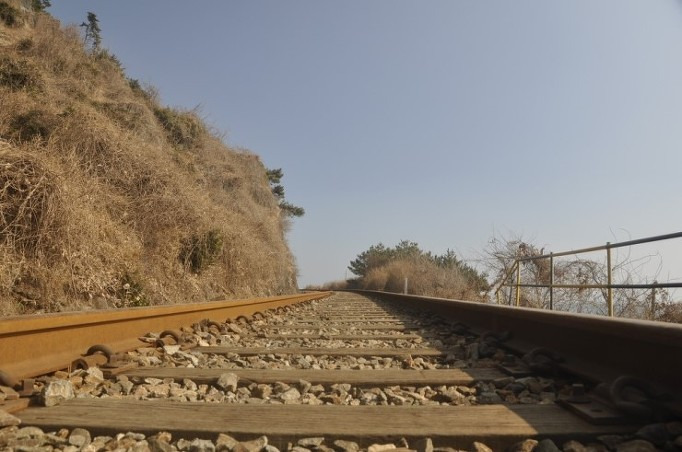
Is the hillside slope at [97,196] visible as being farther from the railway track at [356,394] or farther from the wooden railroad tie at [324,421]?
the wooden railroad tie at [324,421]

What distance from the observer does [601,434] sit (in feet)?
5.26

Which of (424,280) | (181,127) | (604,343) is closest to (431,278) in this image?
(424,280)

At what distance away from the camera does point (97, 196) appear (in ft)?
23.4

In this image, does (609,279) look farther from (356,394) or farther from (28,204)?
(28,204)

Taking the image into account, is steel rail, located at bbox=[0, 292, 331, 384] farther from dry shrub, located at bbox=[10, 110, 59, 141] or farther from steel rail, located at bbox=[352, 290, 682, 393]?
dry shrub, located at bbox=[10, 110, 59, 141]

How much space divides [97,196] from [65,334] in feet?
16.7

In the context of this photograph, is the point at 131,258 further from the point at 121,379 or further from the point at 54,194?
the point at 121,379

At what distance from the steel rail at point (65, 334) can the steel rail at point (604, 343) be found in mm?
2713

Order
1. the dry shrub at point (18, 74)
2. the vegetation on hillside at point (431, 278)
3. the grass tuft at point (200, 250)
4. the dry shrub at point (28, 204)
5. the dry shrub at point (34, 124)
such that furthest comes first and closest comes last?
the vegetation on hillside at point (431, 278) → the dry shrub at point (18, 74) → the grass tuft at point (200, 250) → the dry shrub at point (34, 124) → the dry shrub at point (28, 204)

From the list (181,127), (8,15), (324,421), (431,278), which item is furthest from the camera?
(431,278)

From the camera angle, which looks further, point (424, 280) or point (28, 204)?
point (424, 280)

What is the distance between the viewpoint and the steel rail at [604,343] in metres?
1.86

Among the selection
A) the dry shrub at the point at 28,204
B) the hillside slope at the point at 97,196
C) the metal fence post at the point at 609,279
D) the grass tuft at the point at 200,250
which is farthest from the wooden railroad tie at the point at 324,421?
the grass tuft at the point at 200,250

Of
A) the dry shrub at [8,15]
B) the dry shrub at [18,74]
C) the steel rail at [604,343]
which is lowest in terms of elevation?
the steel rail at [604,343]
